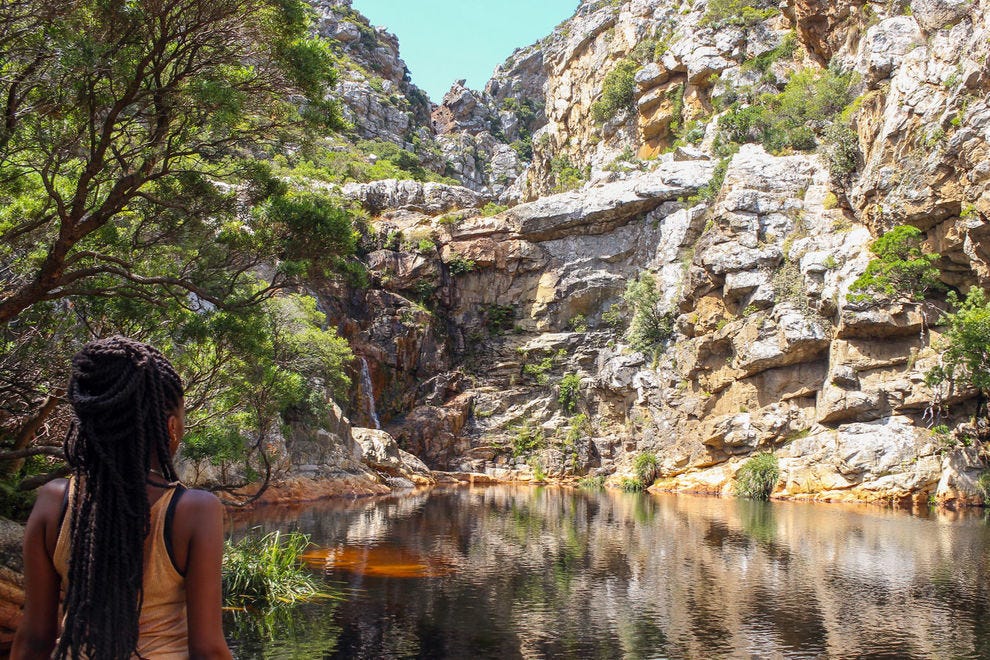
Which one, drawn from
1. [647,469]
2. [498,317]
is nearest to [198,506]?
[647,469]

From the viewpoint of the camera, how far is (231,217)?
36.7ft

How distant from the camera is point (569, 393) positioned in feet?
156

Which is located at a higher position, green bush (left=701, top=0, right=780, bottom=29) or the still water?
green bush (left=701, top=0, right=780, bottom=29)

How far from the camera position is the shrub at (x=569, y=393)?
4741 cm

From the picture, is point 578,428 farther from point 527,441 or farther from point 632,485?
point 632,485

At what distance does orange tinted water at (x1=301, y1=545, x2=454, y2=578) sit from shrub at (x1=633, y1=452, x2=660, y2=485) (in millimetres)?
25486

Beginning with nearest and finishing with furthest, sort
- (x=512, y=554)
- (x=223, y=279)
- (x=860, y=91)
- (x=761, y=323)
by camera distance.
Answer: (x=223, y=279)
(x=512, y=554)
(x=761, y=323)
(x=860, y=91)

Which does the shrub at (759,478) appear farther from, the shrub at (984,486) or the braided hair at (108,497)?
the braided hair at (108,497)

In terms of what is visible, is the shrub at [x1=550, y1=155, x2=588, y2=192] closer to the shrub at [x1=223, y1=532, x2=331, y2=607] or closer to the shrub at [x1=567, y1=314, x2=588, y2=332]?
the shrub at [x1=567, y1=314, x2=588, y2=332]

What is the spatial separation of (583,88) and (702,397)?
1417 inches

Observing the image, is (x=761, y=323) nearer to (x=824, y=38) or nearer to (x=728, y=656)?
(x=824, y=38)

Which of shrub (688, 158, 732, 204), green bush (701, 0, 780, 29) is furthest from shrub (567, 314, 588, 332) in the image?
green bush (701, 0, 780, 29)

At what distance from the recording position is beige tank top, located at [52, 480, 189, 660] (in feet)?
8.14

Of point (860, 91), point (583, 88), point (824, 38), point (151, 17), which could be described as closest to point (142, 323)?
point (151, 17)
